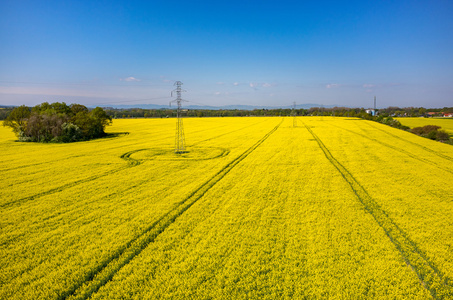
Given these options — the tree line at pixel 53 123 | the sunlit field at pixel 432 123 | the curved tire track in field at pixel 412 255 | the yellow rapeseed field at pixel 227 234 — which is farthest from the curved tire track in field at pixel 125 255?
→ the sunlit field at pixel 432 123

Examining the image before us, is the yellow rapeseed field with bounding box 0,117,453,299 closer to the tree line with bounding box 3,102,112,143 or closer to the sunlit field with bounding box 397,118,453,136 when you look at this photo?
the tree line with bounding box 3,102,112,143

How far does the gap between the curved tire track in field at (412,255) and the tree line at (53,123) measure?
145 ft

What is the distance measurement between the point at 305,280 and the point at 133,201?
34.4 feet

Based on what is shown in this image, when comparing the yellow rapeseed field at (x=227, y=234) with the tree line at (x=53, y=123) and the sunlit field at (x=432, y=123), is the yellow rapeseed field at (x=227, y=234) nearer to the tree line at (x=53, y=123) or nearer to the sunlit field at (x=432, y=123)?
the tree line at (x=53, y=123)

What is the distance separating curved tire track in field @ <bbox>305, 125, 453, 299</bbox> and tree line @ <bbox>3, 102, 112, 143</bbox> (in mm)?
44305

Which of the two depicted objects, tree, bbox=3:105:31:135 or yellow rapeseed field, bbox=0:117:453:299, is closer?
yellow rapeseed field, bbox=0:117:453:299

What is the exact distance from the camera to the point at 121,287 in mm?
7352

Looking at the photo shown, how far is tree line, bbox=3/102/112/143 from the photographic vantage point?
41.3m

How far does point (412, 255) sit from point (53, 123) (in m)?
49.2

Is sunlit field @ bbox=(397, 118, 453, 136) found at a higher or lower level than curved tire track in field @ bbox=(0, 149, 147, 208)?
higher

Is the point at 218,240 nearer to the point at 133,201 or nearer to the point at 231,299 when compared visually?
the point at 231,299

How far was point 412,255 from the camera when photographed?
895cm

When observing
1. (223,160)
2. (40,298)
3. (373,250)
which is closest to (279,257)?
(373,250)

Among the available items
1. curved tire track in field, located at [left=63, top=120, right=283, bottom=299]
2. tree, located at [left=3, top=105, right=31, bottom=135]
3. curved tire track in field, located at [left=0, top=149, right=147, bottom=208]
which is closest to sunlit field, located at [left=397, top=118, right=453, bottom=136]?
curved tire track in field, located at [left=0, top=149, right=147, bottom=208]
